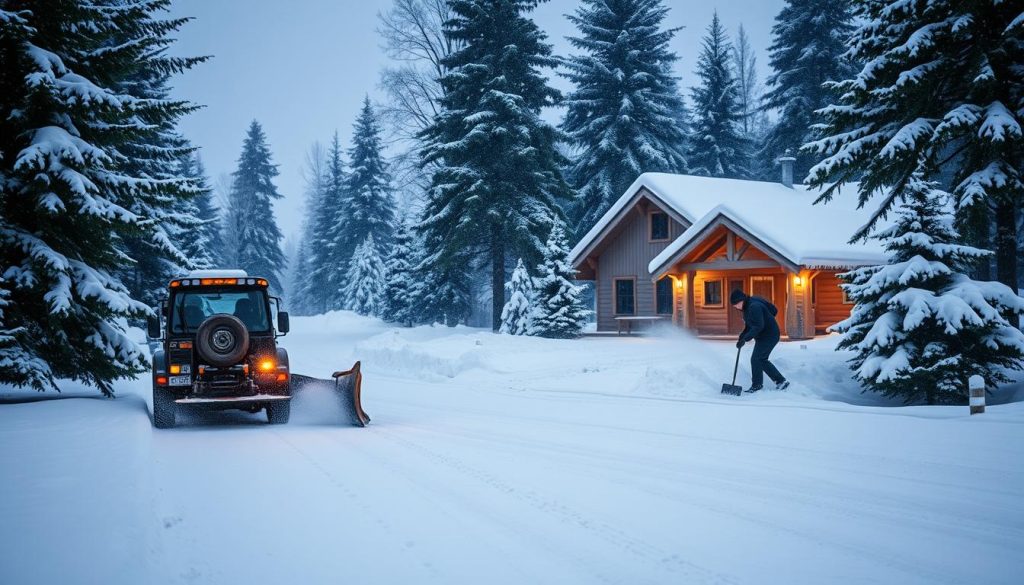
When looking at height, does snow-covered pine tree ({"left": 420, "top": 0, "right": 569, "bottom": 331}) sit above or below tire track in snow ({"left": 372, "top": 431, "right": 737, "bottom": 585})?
above

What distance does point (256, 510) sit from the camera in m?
6.06

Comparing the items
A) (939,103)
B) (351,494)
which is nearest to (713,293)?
(939,103)

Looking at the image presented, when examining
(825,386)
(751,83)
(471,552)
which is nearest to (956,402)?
(825,386)

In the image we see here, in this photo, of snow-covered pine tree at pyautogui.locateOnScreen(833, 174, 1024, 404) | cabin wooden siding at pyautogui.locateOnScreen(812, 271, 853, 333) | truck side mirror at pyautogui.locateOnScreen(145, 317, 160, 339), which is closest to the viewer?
truck side mirror at pyautogui.locateOnScreen(145, 317, 160, 339)

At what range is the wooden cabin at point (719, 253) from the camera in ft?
81.4

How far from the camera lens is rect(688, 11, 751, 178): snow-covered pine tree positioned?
160 feet

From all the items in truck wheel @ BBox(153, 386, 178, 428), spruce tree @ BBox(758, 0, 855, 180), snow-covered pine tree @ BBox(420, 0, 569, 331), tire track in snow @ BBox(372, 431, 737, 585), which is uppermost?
spruce tree @ BBox(758, 0, 855, 180)

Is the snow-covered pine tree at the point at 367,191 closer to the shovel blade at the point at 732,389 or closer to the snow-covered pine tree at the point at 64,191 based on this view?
the snow-covered pine tree at the point at 64,191

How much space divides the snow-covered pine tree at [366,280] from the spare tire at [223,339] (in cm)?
4928

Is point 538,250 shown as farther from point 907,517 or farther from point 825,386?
point 907,517

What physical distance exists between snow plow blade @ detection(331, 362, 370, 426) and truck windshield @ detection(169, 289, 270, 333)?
1.50 metres

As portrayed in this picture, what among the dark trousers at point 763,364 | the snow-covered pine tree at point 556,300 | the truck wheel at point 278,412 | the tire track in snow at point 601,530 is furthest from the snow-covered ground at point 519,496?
the snow-covered pine tree at point 556,300

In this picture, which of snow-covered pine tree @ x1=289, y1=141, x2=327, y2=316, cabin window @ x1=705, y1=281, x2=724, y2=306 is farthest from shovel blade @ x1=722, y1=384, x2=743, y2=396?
snow-covered pine tree @ x1=289, y1=141, x2=327, y2=316

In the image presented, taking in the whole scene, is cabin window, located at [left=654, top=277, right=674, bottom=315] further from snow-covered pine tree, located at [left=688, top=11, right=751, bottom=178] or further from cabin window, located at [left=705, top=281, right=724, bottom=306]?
snow-covered pine tree, located at [left=688, top=11, right=751, bottom=178]
